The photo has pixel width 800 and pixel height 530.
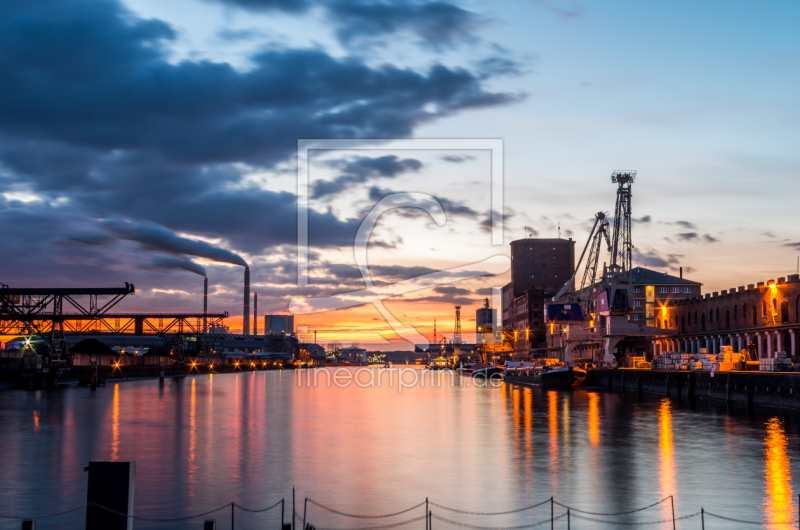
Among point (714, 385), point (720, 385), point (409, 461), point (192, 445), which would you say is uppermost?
point (720, 385)

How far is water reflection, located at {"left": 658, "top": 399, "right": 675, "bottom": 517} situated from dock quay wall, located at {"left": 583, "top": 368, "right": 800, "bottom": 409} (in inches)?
397

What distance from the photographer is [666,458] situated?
4012cm

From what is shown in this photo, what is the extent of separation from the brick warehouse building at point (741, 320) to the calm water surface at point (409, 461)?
3927cm

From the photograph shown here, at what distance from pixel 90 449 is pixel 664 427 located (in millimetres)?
39347

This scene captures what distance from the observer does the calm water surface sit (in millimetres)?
27422

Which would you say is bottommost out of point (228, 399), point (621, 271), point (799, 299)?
point (228, 399)

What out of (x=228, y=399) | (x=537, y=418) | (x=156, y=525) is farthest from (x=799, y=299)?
(x=156, y=525)

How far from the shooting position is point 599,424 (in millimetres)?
60594

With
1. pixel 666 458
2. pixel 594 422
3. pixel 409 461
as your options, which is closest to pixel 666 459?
pixel 666 458

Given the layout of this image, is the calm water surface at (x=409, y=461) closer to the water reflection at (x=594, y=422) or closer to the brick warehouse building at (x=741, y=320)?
the water reflection at (x=594, y=422)

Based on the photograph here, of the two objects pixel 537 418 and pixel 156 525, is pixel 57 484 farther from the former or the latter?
pixel 537 418

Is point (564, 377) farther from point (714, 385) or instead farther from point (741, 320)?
point (714, 385)

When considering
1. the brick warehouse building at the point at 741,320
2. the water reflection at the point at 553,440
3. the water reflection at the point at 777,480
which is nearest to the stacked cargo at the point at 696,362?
the brick warehouse building at the point at 741,320

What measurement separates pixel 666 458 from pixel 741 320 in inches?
3534
